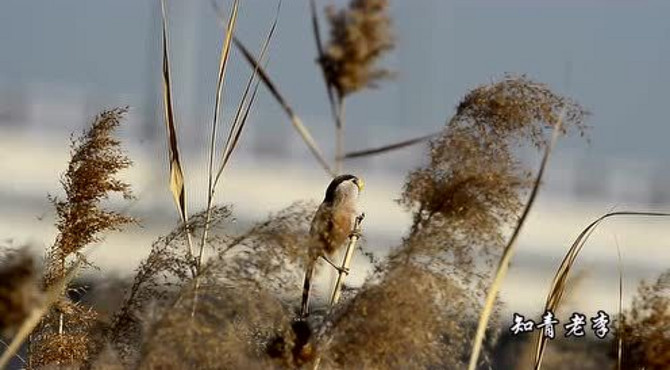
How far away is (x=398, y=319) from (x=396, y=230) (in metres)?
17.5

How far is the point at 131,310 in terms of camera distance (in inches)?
80.3

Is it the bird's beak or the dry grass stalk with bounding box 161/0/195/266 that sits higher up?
the bird's beak

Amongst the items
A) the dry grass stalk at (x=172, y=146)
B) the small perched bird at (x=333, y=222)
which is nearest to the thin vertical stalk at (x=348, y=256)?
the small perched bird at (x=333, y=222)

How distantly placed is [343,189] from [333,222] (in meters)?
0.12

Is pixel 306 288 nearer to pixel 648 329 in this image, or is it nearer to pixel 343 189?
pixel 343 189

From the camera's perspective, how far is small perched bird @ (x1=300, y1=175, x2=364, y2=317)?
6.24 ft

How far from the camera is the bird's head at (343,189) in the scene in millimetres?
2172

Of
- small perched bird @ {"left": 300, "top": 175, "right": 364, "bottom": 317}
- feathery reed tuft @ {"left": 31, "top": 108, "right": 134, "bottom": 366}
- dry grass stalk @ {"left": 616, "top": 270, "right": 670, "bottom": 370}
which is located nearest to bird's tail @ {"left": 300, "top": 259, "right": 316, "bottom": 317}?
small perched bird @ {"left": 300, "top": 175, "right": 364, "bottom": 317}

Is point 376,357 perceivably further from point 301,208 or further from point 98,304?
point 98,304

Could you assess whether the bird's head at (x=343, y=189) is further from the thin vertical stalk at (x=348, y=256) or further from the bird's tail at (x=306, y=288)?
the bird's tail at (x=306, y=288)

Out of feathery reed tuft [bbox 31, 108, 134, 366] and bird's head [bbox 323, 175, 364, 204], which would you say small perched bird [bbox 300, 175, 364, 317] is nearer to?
bird's head [bbox 323, 175, 364, 204]

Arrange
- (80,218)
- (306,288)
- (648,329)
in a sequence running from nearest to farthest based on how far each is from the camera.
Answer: (306,288), (80,218), (648,329)

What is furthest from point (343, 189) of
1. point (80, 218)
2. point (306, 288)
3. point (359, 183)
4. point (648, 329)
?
point (648, 329)

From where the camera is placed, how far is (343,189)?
7.20ft
